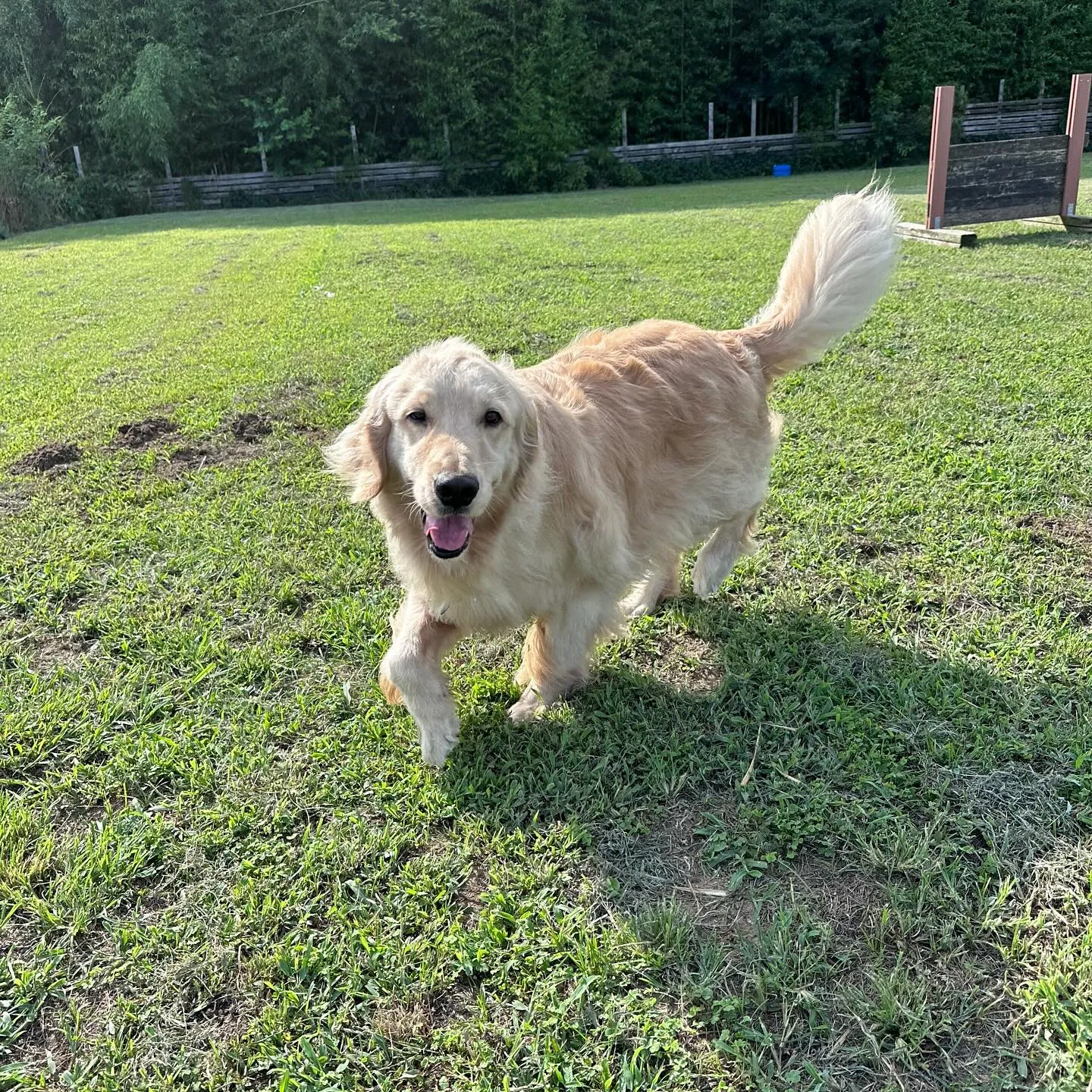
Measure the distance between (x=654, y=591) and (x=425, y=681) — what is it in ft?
4.22

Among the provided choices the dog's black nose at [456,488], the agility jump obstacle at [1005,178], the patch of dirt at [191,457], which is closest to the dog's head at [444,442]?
the dog's black nose at [456,488]

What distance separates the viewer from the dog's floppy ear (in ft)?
9.00

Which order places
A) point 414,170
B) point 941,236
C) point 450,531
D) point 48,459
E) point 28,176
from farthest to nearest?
point 414,170 < point 28,176 < point 941,236 < point 48,459 < point 450,531

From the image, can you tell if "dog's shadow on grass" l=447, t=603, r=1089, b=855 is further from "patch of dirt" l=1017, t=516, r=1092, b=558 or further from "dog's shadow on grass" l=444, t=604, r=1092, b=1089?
"patch of dirt" l=1017, t=516, r=1092, b=558

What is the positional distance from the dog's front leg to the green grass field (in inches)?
3.6

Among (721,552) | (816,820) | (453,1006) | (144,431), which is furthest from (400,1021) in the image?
(144,431)

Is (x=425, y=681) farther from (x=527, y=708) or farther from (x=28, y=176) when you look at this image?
(x=28, y=176)

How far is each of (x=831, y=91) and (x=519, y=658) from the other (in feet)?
117

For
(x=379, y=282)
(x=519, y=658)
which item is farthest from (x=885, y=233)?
(x=379, y=282)

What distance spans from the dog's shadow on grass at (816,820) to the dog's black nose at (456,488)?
0.88 meters

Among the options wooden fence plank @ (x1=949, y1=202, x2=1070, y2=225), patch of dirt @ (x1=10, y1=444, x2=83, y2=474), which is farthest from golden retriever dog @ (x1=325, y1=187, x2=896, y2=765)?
wooden fence plank @ (x1=949, y1=202, x2=1070, y2=225)

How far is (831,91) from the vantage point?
3184 cm

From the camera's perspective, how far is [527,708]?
293 centimetres

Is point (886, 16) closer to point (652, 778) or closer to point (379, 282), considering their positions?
point (379, 282)
